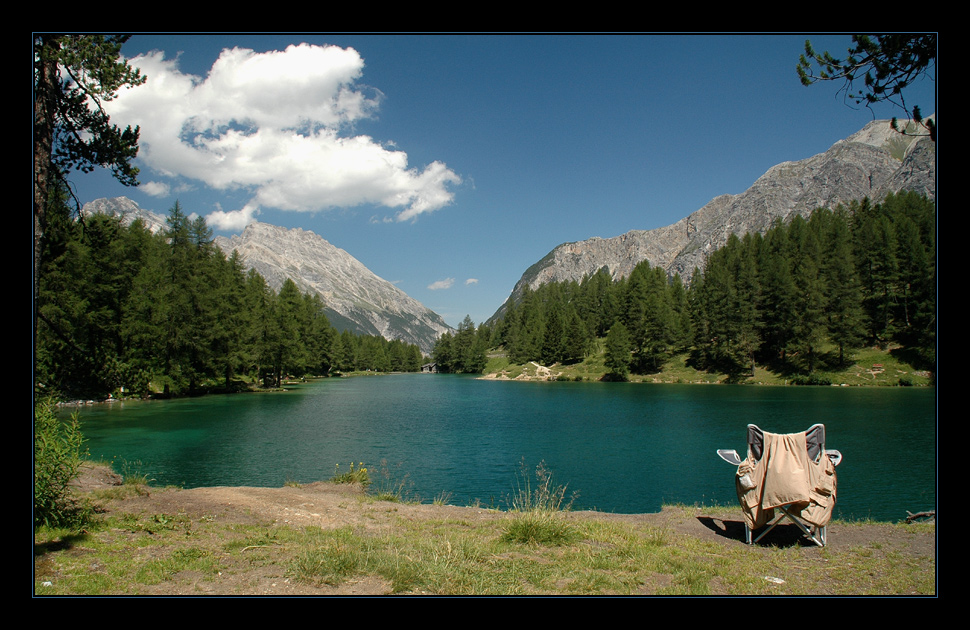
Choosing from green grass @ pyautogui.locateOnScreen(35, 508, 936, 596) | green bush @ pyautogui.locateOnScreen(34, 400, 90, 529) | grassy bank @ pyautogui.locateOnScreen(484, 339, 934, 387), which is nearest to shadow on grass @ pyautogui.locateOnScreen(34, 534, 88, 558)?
green grass @ pyautogui.locateOnScreen(35, 508, 936, 596)

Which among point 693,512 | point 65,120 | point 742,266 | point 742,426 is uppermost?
point 742,266

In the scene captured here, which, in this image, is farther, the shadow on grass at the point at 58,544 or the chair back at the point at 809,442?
the chair back at the point at 809,442

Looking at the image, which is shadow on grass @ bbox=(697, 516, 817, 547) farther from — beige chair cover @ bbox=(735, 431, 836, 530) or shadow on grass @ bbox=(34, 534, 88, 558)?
shadow on grass @ bbox=(34, 534, 88, 558)

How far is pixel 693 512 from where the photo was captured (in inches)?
423

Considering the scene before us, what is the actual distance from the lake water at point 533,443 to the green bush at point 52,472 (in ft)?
30.2

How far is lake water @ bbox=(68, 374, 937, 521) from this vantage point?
15906 mm

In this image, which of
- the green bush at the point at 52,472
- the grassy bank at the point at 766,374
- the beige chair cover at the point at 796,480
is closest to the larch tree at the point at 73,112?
the green bush at the point at 52,472

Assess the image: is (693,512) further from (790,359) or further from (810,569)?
(790,359)

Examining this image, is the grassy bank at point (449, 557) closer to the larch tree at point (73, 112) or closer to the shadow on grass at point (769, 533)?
the shadow on grass at point (769, 533)

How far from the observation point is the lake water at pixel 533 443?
15.9 metres

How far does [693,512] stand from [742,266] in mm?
76566

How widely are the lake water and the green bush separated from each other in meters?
9.20

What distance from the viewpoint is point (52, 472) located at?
7.23m

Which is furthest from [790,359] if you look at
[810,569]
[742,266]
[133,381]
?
[133,381]
